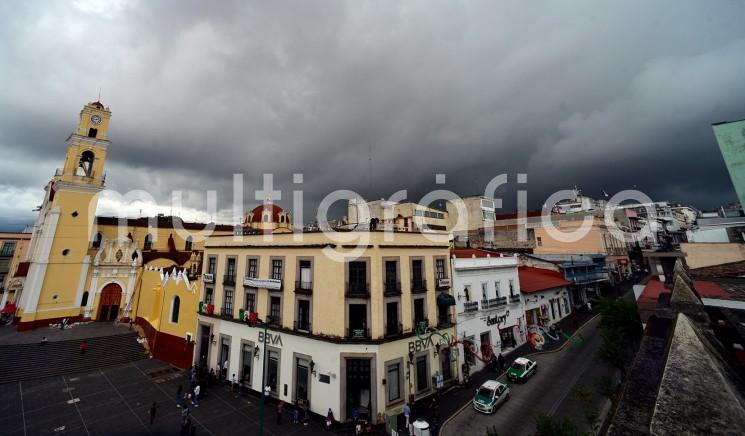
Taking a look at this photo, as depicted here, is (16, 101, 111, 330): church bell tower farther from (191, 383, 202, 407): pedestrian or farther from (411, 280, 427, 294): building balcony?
(411, 280, 427, 294): building balcony

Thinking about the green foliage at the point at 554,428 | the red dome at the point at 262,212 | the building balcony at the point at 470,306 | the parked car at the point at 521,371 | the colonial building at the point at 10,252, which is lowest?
the parked car at the point at 521,371

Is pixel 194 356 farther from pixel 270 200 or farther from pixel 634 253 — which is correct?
pixel 634 253

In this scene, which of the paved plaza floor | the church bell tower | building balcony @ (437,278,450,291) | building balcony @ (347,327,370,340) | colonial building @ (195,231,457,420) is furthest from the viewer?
the church bell tower

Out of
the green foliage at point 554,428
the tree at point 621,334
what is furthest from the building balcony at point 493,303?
the green foliage at point 554,428

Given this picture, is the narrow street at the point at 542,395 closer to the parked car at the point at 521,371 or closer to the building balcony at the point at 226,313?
the parked car at the point at 521,371

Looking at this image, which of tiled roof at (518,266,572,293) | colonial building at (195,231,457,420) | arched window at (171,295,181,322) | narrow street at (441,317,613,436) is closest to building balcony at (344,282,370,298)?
colonial building at (195,231,457,420)
